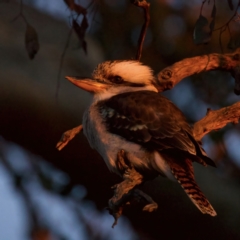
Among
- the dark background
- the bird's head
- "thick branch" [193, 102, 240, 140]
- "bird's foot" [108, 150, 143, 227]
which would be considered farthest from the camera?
the dark background

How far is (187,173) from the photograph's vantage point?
5.17ft

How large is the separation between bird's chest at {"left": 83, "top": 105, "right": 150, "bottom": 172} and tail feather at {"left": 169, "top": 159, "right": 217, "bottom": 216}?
80 millimetres

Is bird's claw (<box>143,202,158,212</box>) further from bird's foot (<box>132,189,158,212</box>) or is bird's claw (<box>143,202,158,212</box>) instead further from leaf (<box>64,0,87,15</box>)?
leaf (<box>64,0,87,15</box>)

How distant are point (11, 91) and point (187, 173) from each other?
0.94 m

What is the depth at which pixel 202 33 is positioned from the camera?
161cm

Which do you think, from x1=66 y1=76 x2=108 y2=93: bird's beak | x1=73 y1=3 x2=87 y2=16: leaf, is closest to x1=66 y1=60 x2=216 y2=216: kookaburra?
x1=66 y1=76 x2=108 y2=93: bird's beak

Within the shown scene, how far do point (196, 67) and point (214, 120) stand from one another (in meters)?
0.19

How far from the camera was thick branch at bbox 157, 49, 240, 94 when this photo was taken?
1.84 meters

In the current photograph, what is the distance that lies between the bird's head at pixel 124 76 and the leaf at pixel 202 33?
0.96 ft

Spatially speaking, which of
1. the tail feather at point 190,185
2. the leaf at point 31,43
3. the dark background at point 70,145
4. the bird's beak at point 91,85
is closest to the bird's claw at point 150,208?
the tail feather at point 190,185

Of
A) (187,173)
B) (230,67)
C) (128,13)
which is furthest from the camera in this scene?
(128,13)

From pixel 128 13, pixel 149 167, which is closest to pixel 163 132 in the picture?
pixel 149 167

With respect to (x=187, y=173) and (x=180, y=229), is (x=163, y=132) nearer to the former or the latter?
(x=187, y=173)

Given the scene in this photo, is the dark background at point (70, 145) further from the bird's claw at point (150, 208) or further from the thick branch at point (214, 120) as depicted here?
the bird's claw at point (150, 208)
